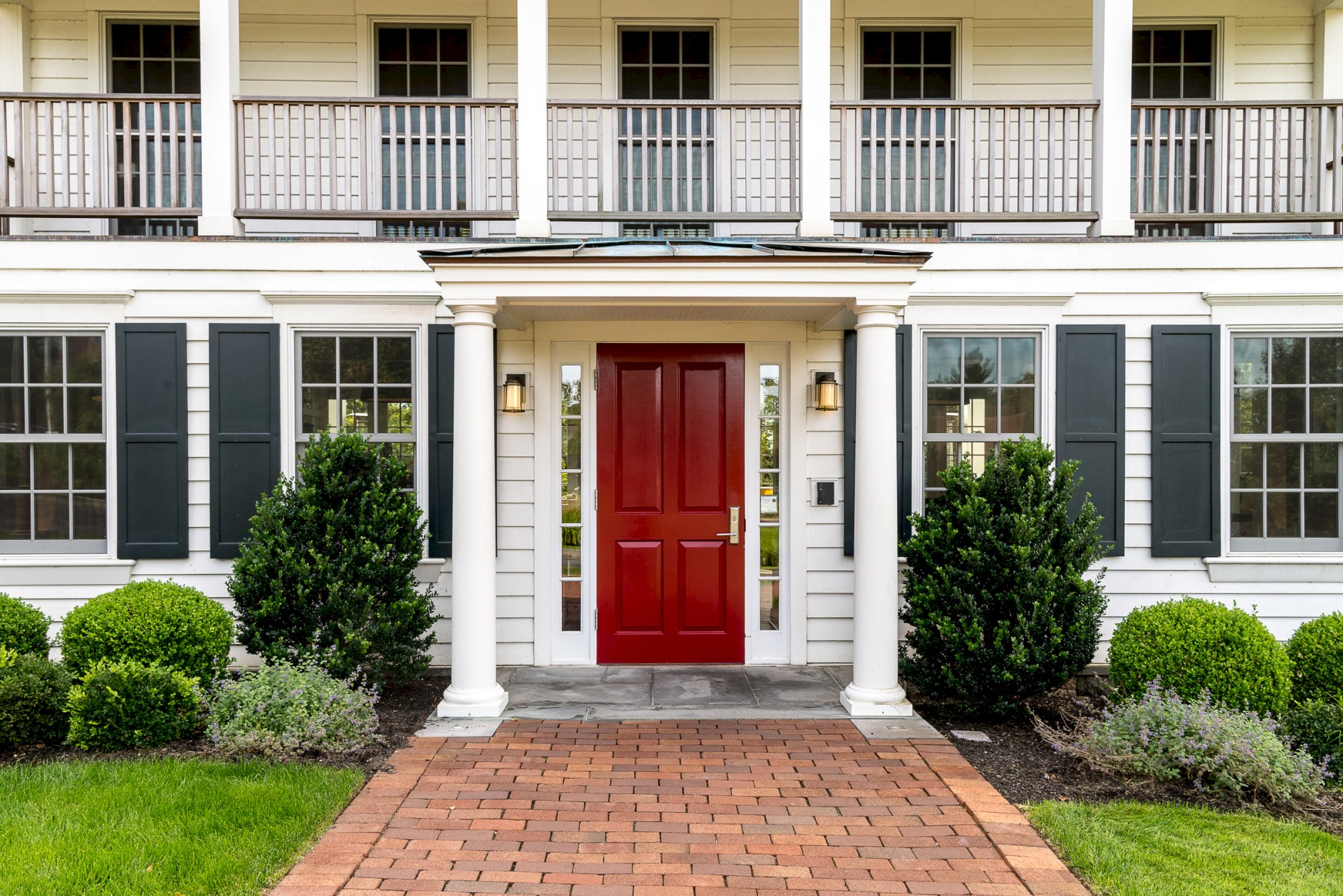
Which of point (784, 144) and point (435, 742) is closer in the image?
point (435, 742)

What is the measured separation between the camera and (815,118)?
5.84 metres

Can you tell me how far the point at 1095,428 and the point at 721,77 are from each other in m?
4.11

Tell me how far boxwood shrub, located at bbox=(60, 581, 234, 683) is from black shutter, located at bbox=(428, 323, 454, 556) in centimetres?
148

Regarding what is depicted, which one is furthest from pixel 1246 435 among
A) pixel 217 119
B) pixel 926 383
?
pixel 217 119

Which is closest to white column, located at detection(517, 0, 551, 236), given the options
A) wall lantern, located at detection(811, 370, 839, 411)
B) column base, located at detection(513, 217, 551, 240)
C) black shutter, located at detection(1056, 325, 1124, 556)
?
column base, located at detection(513, 217, 551, 240)

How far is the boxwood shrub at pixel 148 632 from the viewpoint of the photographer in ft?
15.7

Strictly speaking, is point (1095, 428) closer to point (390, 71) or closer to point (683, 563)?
point (683, 563)

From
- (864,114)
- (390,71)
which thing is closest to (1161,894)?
(864,114)

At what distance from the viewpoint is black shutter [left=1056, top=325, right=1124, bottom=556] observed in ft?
19.7

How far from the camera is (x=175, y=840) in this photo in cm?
350

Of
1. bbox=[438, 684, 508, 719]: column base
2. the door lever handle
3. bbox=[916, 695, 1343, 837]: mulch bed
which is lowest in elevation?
bbox=[916, 695, 1343, 837]: mulch bed

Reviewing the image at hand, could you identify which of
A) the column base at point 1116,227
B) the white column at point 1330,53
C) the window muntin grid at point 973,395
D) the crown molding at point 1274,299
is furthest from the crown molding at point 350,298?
the white column at point 1330,53

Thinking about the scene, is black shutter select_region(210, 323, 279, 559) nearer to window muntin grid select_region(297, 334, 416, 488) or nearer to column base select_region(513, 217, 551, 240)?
window muntin grid select_region(297, 334, 416, 488)

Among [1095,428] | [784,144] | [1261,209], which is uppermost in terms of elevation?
[784,144]
